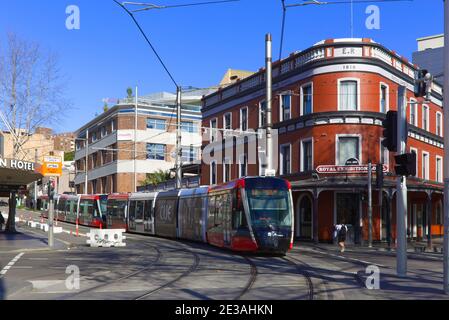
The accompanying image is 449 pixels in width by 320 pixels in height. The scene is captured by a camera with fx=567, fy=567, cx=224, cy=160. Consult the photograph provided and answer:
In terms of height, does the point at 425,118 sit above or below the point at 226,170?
above

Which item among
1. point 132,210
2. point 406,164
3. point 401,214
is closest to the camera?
point 406,164

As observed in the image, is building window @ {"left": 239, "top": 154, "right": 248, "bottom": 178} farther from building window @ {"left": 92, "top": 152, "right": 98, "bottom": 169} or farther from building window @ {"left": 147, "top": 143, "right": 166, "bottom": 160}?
building window @ {"left": 92, "top": 152, "right": 98, "bottom": 169}

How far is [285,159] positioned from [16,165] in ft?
60.1

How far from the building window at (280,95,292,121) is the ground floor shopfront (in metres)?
5.14

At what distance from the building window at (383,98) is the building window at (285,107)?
19.0ft

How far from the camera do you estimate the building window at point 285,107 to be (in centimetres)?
3703

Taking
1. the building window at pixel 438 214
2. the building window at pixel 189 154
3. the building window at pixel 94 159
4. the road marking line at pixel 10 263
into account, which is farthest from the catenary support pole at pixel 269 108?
the building window at pixel 94 159

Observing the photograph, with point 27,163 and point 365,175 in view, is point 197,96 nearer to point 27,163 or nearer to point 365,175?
point 365,175

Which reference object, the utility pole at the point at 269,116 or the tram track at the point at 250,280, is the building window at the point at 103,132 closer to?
the utility pole at the point at 269,116

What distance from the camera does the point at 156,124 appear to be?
73.8 metres

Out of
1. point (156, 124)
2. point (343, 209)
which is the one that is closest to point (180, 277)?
point (343, 209)

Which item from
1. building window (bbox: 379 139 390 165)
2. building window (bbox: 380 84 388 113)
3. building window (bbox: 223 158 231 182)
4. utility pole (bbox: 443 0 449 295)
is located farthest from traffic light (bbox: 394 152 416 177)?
building window (bbox: 223 158 231 182)

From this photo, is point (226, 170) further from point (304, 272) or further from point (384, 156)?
point (304, 272)

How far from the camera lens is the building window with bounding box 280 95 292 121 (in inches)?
1458
